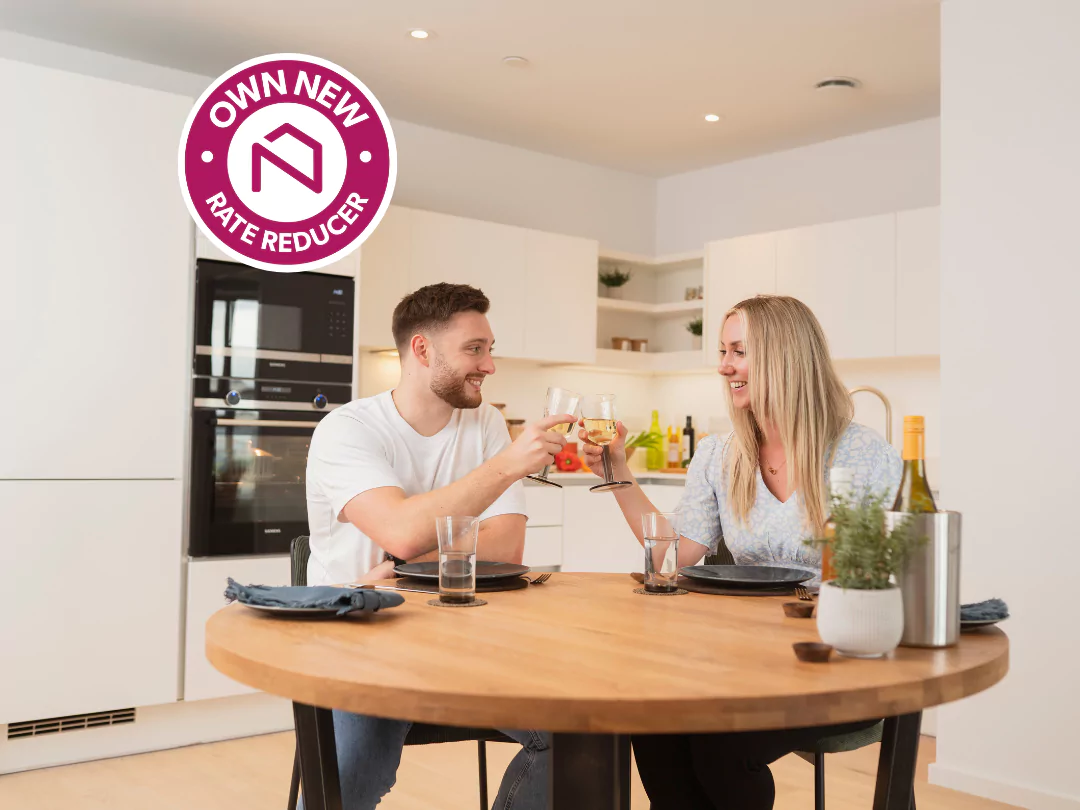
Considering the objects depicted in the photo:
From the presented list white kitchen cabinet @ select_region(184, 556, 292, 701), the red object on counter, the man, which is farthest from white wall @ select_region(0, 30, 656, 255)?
the man

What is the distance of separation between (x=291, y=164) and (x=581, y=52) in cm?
127

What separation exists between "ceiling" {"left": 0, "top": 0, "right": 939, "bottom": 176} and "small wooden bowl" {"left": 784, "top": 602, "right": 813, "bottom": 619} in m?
2.64

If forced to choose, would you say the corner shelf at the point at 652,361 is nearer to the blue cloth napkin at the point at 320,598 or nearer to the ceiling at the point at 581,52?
the ceiling at the point at 581,52

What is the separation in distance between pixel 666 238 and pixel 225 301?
9.58ft

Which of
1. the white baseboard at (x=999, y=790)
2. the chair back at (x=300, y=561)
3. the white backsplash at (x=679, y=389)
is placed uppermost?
the white backsplash at (x=679, y=389)

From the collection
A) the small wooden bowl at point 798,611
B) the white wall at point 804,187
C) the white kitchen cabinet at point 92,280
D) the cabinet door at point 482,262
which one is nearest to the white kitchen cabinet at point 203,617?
the white kitchen cabinet at point 92,280

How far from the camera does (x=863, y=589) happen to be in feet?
3.91

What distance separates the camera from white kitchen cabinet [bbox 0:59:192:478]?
10.7ft

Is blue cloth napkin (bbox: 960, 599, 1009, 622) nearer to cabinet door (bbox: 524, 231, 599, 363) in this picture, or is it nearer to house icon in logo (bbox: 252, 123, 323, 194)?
house icon in logo (bbox: 252, 123, 323, 194)

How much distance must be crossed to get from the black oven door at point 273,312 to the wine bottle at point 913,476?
9.38 ft

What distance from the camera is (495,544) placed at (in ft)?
7.00

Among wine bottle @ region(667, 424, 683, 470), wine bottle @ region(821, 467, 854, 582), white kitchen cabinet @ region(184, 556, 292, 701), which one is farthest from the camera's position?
wine bottle @ region(667, 424, 683, 470)

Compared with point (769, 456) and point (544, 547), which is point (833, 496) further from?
point (544, 547)

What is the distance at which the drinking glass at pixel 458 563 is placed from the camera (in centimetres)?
152
